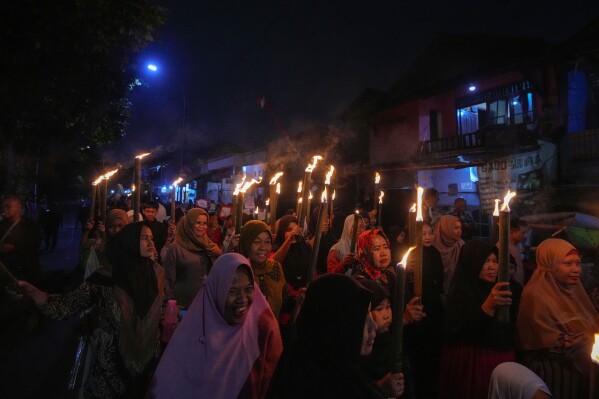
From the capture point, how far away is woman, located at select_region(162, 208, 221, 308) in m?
4.67

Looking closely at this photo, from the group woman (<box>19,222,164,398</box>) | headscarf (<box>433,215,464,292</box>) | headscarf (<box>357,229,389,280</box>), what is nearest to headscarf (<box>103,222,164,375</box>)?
woman (<box>19,222,164,398</box>)

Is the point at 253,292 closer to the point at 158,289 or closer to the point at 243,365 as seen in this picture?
the point at 243,365

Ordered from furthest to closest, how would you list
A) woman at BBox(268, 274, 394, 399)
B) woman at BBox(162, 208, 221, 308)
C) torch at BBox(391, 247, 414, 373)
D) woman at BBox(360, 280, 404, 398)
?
woman at BBox(162, 208, 221, 308) < woman at BBox(360, 280, 404, 398) < torch at BBox(391, 247, 414, 373) < woman at BBox(268, 274, 394, 399)

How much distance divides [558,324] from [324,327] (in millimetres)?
2392

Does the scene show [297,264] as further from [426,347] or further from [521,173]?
[521,173]

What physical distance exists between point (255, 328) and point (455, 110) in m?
15.8

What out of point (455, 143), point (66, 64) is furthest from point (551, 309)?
point (455, 143)

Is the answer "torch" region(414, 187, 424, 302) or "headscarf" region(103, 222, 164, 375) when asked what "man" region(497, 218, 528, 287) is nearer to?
"torch" region(414, 187, 424, 302)

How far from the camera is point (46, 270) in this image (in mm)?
11195

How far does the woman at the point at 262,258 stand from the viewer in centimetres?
390

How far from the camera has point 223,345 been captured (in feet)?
8.28

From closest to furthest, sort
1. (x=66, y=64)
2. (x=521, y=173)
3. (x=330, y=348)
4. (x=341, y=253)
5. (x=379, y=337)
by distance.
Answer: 1. (x=330, y=348)
2. (x=379, y=337)
3. (x=341, y=253)
4. (x=66, y=64)
5. (x=521, y=173)

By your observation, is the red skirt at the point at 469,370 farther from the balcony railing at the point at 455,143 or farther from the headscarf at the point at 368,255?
the balcony railing at the point at 455,143

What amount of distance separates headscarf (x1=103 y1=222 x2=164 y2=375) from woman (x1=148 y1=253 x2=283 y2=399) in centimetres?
69
